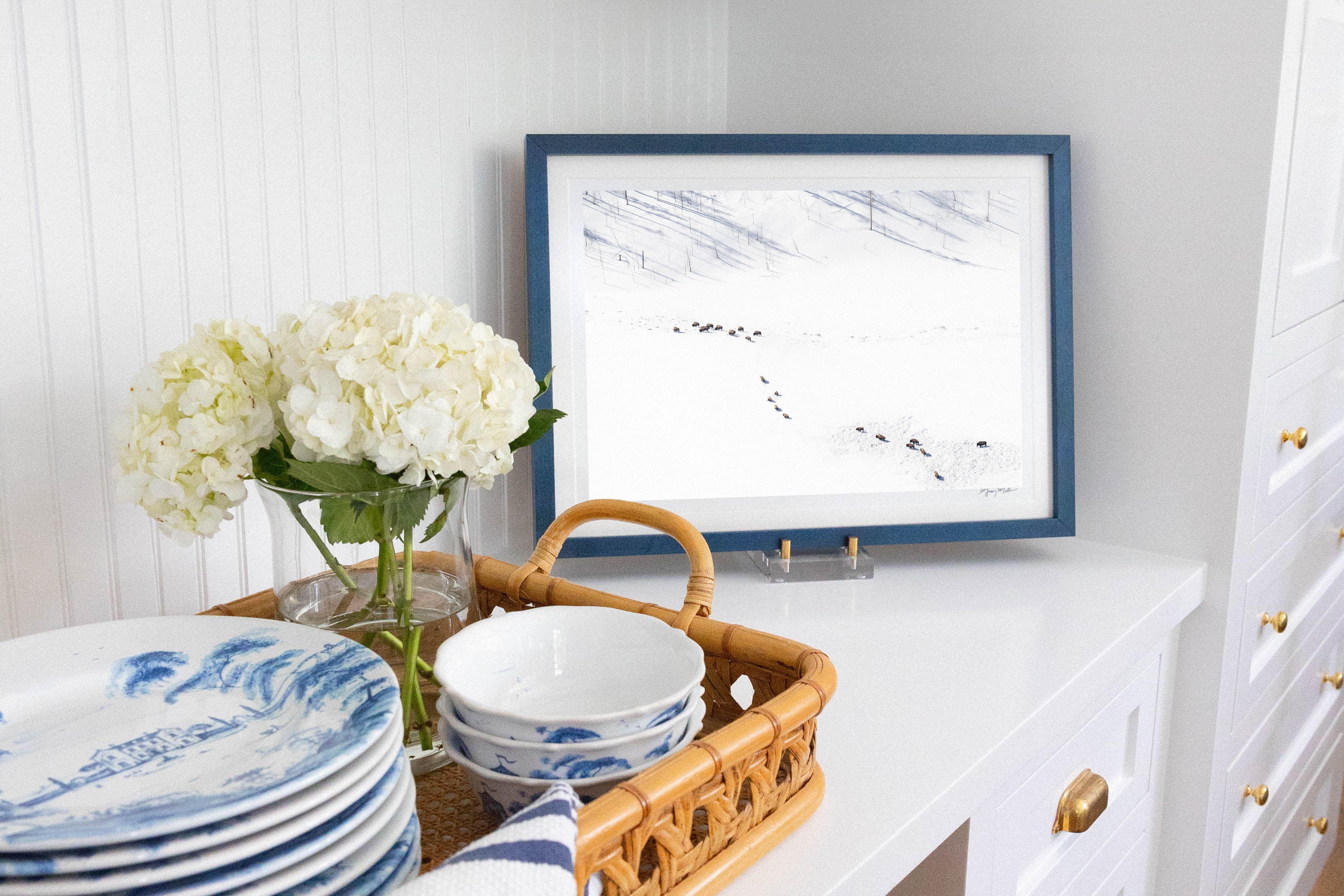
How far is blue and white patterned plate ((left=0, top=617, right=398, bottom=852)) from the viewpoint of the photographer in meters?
0.45

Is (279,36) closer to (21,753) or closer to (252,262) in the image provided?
(252,262)

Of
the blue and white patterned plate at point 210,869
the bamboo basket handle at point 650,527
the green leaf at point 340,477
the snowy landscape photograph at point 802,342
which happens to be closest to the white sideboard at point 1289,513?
the snowy landscape photograph at point 802,342

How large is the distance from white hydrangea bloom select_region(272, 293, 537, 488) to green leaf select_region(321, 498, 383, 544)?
0.11ft

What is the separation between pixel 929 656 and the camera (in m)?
0.95

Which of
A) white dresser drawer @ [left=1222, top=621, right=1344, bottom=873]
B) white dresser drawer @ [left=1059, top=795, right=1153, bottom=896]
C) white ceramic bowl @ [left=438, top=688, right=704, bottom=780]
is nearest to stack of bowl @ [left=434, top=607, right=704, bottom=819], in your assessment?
white ceramic bowl @ [left=438, top=688, right=704, bottom=780]

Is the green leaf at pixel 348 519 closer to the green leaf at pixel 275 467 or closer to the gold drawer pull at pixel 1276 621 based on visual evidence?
the green leaf at pixel 275 467

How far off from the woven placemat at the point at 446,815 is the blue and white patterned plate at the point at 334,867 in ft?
0.31

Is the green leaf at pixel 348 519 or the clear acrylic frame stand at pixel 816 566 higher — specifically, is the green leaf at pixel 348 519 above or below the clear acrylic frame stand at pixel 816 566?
above

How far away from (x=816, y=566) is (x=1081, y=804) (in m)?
0.34

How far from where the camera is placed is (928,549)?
1.25 metres

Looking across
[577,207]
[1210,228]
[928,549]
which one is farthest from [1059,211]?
[577,207]

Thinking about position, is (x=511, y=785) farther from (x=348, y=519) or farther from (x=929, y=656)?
(x=929, y=656)

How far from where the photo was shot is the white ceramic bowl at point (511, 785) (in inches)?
24.0

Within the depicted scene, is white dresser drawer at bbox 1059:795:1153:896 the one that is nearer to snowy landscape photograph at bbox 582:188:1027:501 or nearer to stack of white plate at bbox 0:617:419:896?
snowy landscape photograph at bbox 582:188:1027:501
